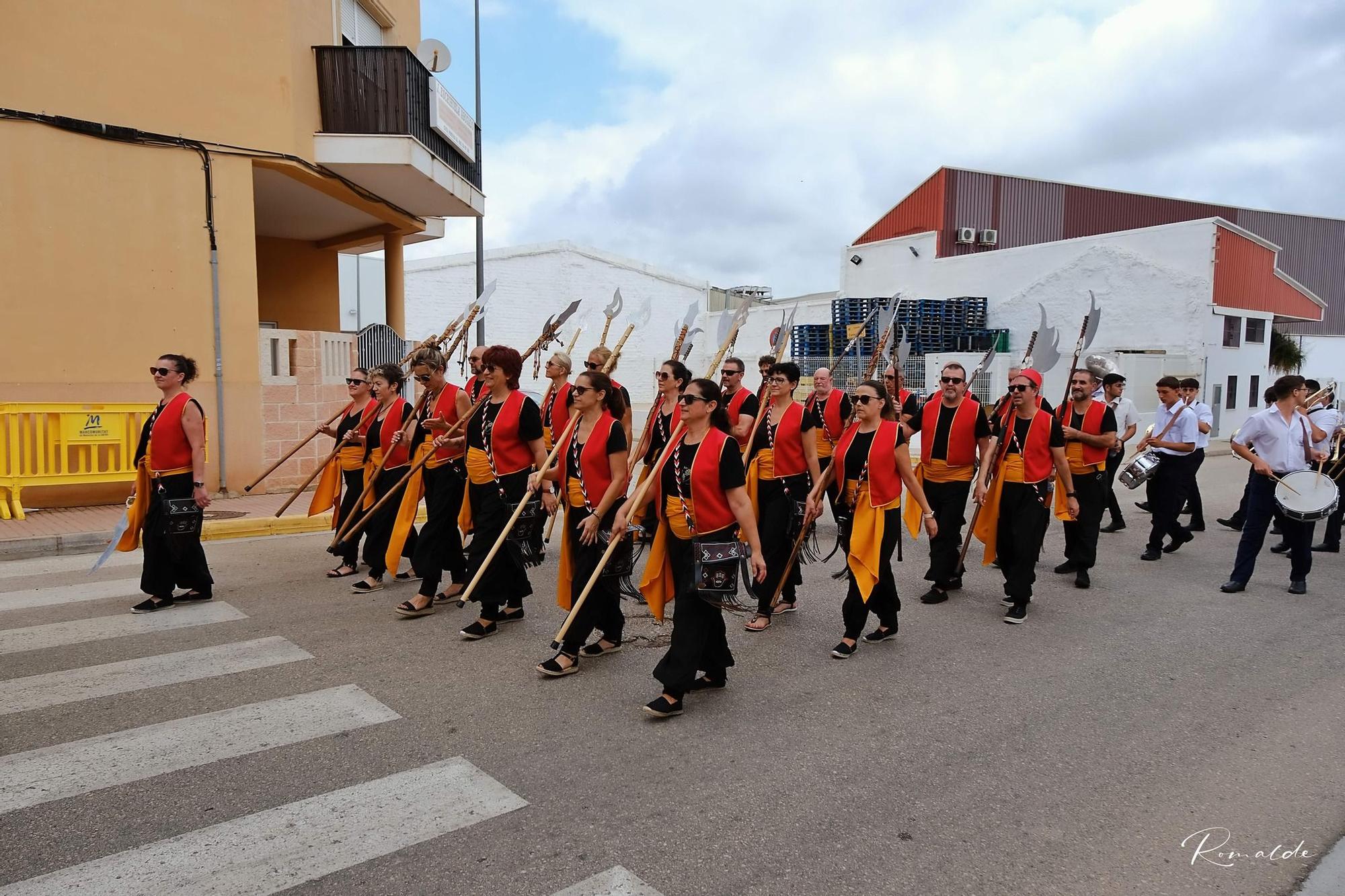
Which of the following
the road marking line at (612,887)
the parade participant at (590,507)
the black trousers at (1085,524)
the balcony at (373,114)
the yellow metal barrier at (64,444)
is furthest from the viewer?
the balcony at (373,114)

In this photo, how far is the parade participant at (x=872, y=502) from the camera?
5551mm

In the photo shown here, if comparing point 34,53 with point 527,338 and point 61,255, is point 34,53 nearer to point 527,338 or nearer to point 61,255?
point 61,255

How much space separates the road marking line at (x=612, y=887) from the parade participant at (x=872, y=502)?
8.81 feet

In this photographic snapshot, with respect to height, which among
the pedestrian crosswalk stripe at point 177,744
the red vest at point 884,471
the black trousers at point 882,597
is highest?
the red vest at point 884,471

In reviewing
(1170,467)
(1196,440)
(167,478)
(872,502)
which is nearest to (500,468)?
(872,502)

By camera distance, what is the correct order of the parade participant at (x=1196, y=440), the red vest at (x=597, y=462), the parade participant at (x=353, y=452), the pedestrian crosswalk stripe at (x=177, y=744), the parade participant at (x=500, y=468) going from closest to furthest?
1. the pedestrian crosswalk stripe at (x=177, y=744)
2. the red vest at (x=597, y=462)
3. the parade participant at (x=500, y=468)
4. the parade participant at (x=353, y=452)
5. the parade participant at (x=1196, y=440)

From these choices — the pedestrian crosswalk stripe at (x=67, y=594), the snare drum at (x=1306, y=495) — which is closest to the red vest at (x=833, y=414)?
the snare drum at (x=1306, y=495)

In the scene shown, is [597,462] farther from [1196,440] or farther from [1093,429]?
[1196,440]

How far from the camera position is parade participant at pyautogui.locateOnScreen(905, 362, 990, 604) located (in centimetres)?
684

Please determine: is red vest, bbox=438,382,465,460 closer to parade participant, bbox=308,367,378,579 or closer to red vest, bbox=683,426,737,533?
parade participant, bbox=308,367,378,579

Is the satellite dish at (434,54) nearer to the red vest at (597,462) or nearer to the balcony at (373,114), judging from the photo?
the balcony at (373,114)

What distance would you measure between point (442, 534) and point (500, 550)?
0.83m

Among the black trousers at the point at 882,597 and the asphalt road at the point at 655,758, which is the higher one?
the black trousers at the point at 882,597

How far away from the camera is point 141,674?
16.6 ft
